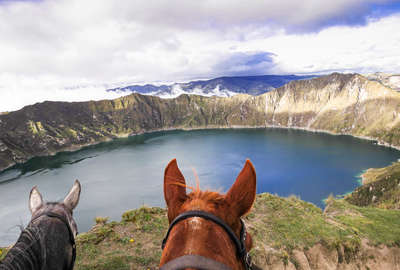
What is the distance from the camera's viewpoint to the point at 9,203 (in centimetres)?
4566

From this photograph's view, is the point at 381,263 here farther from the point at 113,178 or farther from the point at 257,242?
the point at 113,178

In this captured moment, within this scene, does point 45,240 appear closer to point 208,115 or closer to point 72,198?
point 72,198

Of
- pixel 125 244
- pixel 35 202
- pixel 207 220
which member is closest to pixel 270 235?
pixel 125 244

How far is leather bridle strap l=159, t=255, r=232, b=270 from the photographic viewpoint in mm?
771

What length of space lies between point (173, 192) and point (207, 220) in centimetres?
36

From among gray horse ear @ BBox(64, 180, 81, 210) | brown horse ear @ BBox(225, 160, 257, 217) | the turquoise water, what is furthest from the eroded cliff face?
brown horse ear @ BBox(225, 160, 257, 217)

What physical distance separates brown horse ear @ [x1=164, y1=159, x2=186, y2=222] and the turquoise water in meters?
29.5

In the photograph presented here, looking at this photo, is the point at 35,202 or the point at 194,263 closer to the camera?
the point at 194,263

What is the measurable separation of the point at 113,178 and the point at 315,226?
5862 centimetres

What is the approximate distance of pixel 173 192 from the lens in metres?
1.32

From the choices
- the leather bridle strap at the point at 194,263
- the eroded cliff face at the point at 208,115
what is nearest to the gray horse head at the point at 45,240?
the leather bridle strap at the point at 194,263

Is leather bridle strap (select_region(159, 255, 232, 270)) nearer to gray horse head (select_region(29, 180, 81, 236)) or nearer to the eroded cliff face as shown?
gray horse head (select_region(29, 180, 81, 236))

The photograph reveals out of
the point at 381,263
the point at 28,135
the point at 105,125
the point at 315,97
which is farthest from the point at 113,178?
the point at 315,97

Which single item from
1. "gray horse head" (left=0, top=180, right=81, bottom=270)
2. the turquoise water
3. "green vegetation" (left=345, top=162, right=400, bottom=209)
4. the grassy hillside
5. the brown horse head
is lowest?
the turquoise water
